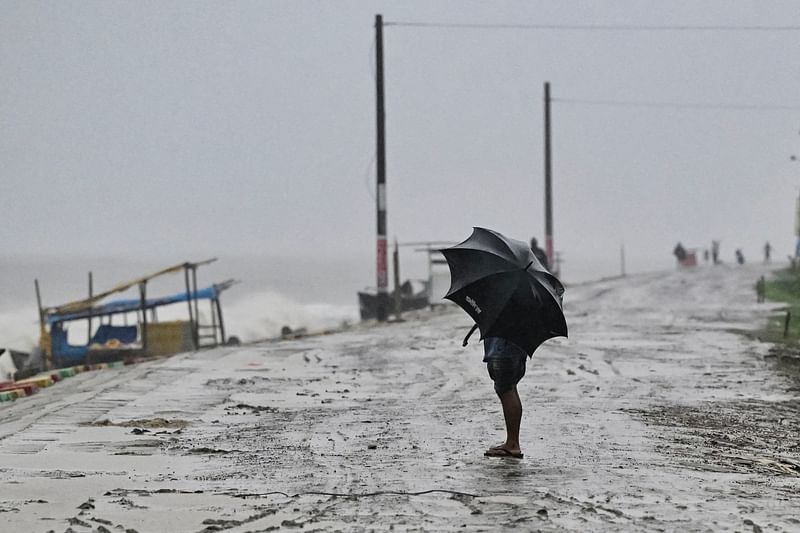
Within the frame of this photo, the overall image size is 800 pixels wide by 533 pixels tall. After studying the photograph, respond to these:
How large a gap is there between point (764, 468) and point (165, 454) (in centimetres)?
516

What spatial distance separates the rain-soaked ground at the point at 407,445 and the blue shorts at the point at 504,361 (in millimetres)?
666

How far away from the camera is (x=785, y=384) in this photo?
59.5 ft

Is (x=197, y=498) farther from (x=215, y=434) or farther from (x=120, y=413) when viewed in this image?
(x=120, y=413)

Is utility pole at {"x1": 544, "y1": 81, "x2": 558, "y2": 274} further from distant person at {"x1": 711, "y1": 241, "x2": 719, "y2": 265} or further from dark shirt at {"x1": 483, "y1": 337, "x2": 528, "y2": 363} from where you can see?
dark shirt at {"x1": 483, "y1": 337, "x2": 528, "y2": 363}

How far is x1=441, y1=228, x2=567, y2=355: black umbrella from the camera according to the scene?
434 inches

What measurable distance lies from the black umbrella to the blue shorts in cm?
14

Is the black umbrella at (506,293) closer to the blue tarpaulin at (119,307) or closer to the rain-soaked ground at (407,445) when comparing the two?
the rain-soaked ground at (407,445)

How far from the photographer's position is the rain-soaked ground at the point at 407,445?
8805 millimetres

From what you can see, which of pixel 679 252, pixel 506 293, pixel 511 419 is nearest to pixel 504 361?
pixel 511 419

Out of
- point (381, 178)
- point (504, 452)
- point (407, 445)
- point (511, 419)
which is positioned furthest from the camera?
point (381, 178)

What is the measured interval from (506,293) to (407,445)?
1982mm

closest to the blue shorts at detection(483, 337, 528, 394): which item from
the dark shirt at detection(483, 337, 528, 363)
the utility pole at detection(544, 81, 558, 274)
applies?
the dark shirt at detection(483, 337, 528, 363)

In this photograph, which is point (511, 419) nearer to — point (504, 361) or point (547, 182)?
point (504, 361)

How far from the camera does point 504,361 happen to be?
11.3 meters
